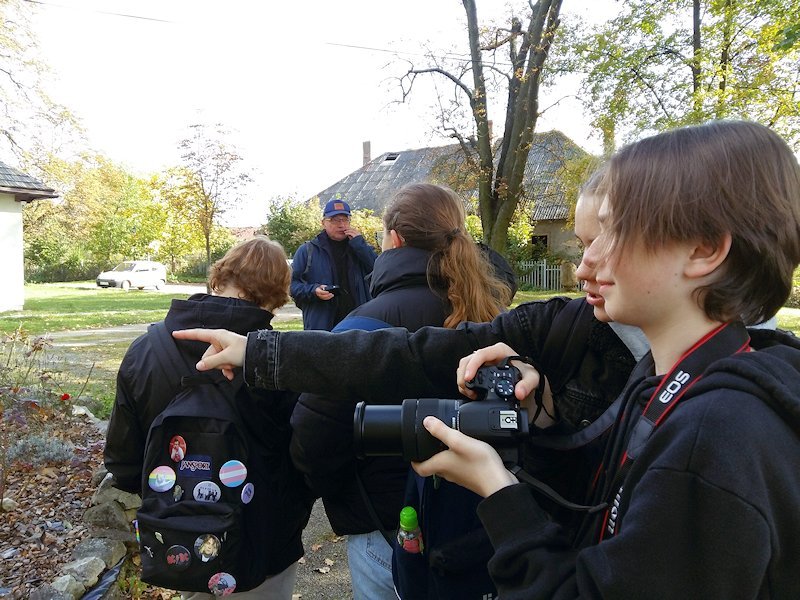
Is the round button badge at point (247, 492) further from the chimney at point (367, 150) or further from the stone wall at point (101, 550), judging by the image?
the chimney at point (367, 150)

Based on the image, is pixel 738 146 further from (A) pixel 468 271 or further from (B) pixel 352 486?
(B) pixel 352 486

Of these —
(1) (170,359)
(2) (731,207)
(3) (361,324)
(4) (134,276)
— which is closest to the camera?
(2) (731,207)

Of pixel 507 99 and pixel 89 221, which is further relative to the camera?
pixel 89 221

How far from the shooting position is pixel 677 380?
100cm

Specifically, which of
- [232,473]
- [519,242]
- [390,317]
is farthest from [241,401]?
[519,242]

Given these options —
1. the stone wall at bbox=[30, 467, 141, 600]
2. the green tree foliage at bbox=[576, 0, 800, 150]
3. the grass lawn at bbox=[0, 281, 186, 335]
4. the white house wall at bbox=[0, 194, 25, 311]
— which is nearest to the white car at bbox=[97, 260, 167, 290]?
the grass lawn at bbox=[0, 281, 186, 335]

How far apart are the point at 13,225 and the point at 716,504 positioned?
2408 cm

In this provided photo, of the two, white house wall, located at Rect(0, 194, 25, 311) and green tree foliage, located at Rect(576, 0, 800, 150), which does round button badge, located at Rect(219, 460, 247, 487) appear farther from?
white house wall, located at Rect(0, 194, 25, 311)

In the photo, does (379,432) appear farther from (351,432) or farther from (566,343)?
(566,343)

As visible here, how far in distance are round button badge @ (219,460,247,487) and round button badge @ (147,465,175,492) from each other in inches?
6.6

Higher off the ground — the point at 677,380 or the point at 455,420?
the point at 677,380

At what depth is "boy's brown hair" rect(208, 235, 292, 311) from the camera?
2324 mm

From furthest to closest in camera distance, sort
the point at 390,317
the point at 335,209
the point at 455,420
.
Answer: the point at 335,209
the point at 390,317
the point at 455,420

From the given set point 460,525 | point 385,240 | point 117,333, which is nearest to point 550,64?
point 117,333
